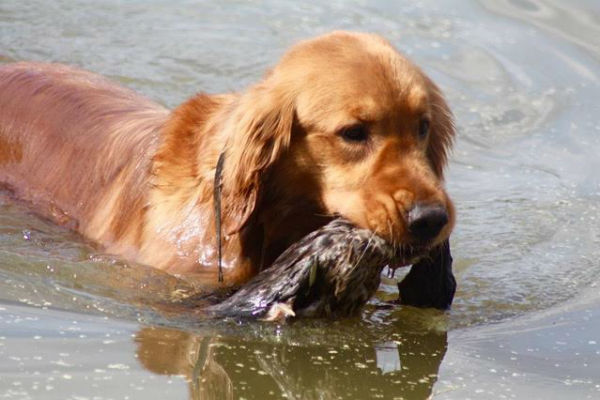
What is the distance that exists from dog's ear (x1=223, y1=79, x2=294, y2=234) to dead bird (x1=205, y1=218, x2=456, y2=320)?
386mm

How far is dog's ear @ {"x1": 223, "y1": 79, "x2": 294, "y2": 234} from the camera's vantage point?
486cm

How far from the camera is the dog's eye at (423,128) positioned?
4914 millimetres

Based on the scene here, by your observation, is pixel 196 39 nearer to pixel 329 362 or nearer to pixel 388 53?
pixel 388 53

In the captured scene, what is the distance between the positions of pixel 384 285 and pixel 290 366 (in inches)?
63.0

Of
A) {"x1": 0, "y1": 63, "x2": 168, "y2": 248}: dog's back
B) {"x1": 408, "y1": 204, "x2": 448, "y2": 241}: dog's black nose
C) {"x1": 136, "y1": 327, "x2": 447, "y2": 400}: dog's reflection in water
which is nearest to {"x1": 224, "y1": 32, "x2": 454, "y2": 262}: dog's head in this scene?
{"x1": 408, "y1": 204, "x2": 448, "y2": 241}: dog's black nose

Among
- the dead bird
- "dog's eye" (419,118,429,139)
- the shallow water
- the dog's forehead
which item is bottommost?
the shallow water

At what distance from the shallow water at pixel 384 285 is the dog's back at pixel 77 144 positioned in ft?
0.52

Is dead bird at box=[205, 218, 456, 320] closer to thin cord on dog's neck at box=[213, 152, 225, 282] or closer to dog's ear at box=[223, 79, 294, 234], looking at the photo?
thin cord on dog's neck at box=[213, 152, 225, 282]

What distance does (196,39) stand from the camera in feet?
31.5

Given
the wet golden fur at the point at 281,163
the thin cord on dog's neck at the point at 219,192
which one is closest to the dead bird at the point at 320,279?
the wet golden fur at the point at 281,163

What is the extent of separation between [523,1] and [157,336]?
6.93 meters

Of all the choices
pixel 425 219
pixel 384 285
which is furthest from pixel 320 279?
pixel 384 285

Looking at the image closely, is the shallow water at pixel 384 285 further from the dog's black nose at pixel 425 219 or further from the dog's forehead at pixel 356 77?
the dog's forehead at pixel 356 77

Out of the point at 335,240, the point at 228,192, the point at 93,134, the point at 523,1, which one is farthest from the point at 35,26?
the point at 335,240
